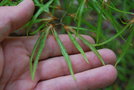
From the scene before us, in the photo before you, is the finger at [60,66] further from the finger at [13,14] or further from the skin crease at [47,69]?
the finger at [13,14]

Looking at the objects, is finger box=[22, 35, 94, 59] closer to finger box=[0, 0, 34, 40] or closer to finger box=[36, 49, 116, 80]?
finger box=[36, 49, 116, 80]

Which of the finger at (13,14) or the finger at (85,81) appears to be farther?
the finger at (85,81)

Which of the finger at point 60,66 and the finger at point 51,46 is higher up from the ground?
the finger at point 51,46

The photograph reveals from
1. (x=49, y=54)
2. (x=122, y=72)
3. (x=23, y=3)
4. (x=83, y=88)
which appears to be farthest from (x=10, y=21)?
(x=122, y=72)

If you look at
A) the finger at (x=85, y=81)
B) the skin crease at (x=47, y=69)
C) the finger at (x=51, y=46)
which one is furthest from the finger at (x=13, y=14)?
the finger at (x=85, y=81)

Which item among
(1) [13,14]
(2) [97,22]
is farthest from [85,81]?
(1) [13,14]

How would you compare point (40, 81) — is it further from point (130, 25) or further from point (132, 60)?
point (132, 60)

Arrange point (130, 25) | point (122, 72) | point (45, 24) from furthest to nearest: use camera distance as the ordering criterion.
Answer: point (122, 72) → point (45, 24) → point (130, 25)
